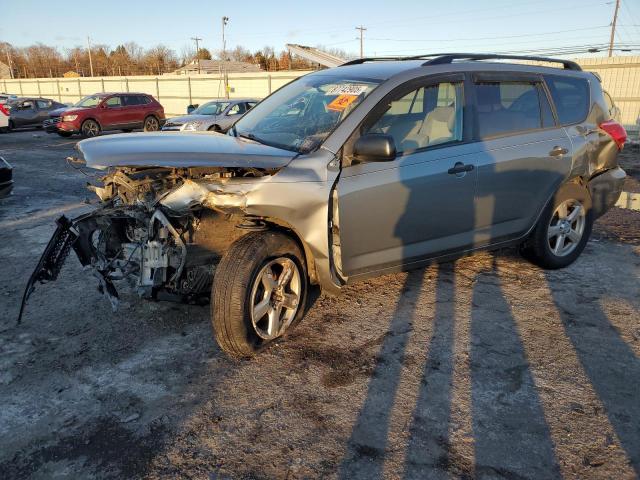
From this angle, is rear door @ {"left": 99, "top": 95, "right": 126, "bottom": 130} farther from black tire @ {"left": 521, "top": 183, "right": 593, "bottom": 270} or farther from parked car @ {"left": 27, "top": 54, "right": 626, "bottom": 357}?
black tire @ {"left": 521, "top": 183, "right": 593, "bottom": 270}

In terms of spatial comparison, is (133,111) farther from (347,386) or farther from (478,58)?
(347,386)

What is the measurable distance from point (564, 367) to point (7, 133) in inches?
975

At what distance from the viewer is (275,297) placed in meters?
3.39

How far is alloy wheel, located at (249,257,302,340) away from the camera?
3.24m

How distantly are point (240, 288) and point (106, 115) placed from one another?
18.9 meters

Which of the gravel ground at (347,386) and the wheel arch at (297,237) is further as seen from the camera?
the wheel arch at (297,237)

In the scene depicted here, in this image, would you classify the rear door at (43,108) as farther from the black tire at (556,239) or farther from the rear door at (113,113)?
the black tire at (556,239)

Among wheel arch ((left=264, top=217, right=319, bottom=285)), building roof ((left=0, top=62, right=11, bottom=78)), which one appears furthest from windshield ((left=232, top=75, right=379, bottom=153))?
building roof ((left=0, top=62, right=11, bottom=78))

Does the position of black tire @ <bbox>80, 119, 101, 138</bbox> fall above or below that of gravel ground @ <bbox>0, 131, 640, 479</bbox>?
above

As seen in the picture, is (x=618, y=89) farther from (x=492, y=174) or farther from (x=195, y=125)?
(x=492, y=174)

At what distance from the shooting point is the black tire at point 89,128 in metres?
18.9

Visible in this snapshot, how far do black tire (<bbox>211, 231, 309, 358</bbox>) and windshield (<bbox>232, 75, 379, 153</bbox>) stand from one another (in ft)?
2.32

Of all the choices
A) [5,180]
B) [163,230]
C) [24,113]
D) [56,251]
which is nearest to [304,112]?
[163,230]

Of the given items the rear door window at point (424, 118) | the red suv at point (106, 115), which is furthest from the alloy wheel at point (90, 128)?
the rear door window at point (424, 118)
